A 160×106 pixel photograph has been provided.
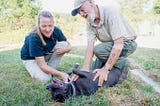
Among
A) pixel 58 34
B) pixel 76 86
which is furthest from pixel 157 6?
pixel 76 86

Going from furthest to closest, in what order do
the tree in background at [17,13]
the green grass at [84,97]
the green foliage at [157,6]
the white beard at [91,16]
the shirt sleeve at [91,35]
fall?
1. the green foliage at [157,6]
2. the tree in background at [17,13]
3. the shirt sleeve at [91,35]
4. the white beard at [91,16]
5. the green grass at [84,97]

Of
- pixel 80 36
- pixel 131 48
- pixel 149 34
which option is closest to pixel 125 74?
pixel 131 48

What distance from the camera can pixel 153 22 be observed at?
20.5m

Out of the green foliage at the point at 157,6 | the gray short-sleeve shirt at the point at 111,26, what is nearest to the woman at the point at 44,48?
the gray short-sleeve shirt at the point at 111,26

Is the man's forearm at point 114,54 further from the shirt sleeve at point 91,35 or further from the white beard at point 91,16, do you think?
the shirt sleeve at point 91,35

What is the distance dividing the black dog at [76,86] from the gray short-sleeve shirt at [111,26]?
506mm

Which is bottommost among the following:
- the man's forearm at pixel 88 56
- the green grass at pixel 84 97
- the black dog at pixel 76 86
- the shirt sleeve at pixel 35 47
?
the green grass at pixel 84 97

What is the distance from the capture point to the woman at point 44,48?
392cm

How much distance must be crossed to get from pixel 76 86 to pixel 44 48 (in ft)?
3.95

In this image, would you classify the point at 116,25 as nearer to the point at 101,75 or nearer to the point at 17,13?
the point at 101,75

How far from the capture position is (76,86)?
3234mm

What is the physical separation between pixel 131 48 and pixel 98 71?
78 cm

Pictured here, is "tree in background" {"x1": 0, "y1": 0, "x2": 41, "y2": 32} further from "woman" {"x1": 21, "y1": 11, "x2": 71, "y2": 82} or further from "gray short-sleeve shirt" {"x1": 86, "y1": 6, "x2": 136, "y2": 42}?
"gray short-sleeve shirt" {"x1": 86, "y1": 6, "x2": 136, "y2": 42}

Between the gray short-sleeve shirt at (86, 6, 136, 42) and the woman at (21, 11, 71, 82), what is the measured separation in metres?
0.61
